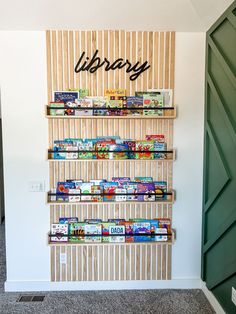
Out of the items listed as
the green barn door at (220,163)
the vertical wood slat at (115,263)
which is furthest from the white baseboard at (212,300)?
the vertical wood slat at (115,263)

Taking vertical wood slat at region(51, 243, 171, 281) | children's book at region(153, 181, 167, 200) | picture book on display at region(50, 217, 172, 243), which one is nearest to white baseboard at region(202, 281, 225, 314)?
vertical wood slat at region(51, 243, 171, 281)

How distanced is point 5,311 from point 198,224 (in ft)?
6.35

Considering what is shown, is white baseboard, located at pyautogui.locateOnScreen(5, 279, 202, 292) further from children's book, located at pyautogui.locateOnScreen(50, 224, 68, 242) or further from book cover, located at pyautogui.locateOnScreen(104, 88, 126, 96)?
book cover, located at pyautogui.locateOnScreen(104, 88, 126, 96)

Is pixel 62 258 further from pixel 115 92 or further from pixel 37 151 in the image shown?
pixel 115 92

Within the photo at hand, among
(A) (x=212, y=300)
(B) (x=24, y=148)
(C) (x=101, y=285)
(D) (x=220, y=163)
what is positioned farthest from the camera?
(C) (x=101, y=285)

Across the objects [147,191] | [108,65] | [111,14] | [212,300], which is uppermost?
[111,14]

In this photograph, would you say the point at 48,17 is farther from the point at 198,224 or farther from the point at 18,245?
the point at 198,224

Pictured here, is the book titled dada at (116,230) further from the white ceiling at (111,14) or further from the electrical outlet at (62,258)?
the white ceiling at (111,14)

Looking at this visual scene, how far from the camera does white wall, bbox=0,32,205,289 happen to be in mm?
2305

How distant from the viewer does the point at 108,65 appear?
234cm

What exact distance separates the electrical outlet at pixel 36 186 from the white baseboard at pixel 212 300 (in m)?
1.84

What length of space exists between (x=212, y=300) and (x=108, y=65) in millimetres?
2367

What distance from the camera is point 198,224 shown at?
2.47 meters

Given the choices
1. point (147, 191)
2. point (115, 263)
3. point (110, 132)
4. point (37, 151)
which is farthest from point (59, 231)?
→ point (110, 132)
